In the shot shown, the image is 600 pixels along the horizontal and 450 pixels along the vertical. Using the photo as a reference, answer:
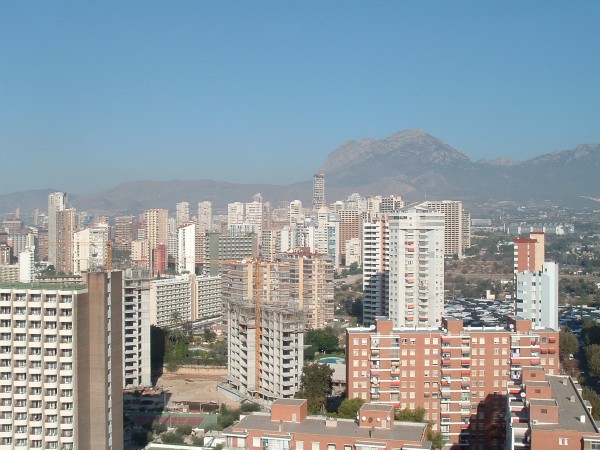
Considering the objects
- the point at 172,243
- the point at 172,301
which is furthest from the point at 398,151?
the point at 172,301

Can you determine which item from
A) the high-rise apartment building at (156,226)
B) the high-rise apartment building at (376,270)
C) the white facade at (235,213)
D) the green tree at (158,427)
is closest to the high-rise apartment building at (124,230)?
the high-rise apartment building at (156,226)

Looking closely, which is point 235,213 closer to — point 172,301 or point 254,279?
point 172,301

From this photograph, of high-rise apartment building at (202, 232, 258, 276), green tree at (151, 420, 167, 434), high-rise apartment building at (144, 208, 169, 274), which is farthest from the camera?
high-rise apartment building at (144, 208, 169, 274)

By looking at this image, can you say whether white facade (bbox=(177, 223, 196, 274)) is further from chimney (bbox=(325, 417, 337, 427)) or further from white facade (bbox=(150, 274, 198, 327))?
chimney (bbox=(325, 417, 337, 427))

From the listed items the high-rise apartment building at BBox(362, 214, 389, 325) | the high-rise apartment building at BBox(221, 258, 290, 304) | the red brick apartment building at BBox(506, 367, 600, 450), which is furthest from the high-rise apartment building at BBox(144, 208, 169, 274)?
the red brick apartment building at BBox(506, 367, 600, 450)

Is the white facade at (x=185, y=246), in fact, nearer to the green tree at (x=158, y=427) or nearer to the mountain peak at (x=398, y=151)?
the green tree at (x=158, y=427)

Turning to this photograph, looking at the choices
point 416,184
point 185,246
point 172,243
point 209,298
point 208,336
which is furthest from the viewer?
point 416,184
